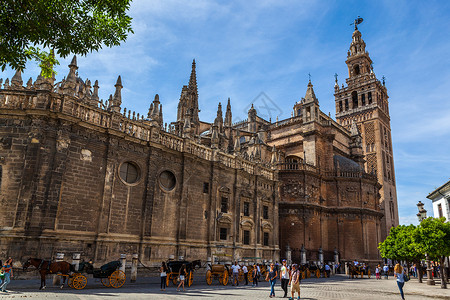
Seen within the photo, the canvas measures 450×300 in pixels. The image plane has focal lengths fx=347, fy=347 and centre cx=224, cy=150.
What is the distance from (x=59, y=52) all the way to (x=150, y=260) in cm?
1349

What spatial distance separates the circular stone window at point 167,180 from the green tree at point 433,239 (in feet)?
51.9

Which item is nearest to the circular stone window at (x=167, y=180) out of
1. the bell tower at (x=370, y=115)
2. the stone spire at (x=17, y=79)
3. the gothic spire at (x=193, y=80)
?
the stone spire at (x=17, y=79)

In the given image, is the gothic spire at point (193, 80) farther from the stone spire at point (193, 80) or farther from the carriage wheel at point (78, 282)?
the carriage wheel at point (78, 282)

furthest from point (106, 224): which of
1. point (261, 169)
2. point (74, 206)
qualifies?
point (261, 169)

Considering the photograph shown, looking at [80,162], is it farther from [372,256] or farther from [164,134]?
[372,256]

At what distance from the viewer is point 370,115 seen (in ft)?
202

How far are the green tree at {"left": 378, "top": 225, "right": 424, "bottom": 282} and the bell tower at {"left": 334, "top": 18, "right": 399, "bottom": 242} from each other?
27.7 meters

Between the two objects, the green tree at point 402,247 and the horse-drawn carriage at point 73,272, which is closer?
the horse-drawn carriage at point 73,272

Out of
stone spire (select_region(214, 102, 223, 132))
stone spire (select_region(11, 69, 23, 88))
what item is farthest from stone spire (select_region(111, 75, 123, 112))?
stone spire (select_region(214, 102, 223, 132))

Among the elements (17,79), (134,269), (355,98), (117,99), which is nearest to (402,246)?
(134,269)

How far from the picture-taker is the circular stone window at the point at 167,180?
2127 centimetres

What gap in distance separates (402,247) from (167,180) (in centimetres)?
1828

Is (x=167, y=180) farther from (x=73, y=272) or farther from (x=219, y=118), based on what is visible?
(x=219, y=118)

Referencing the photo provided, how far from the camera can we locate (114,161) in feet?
61.5
